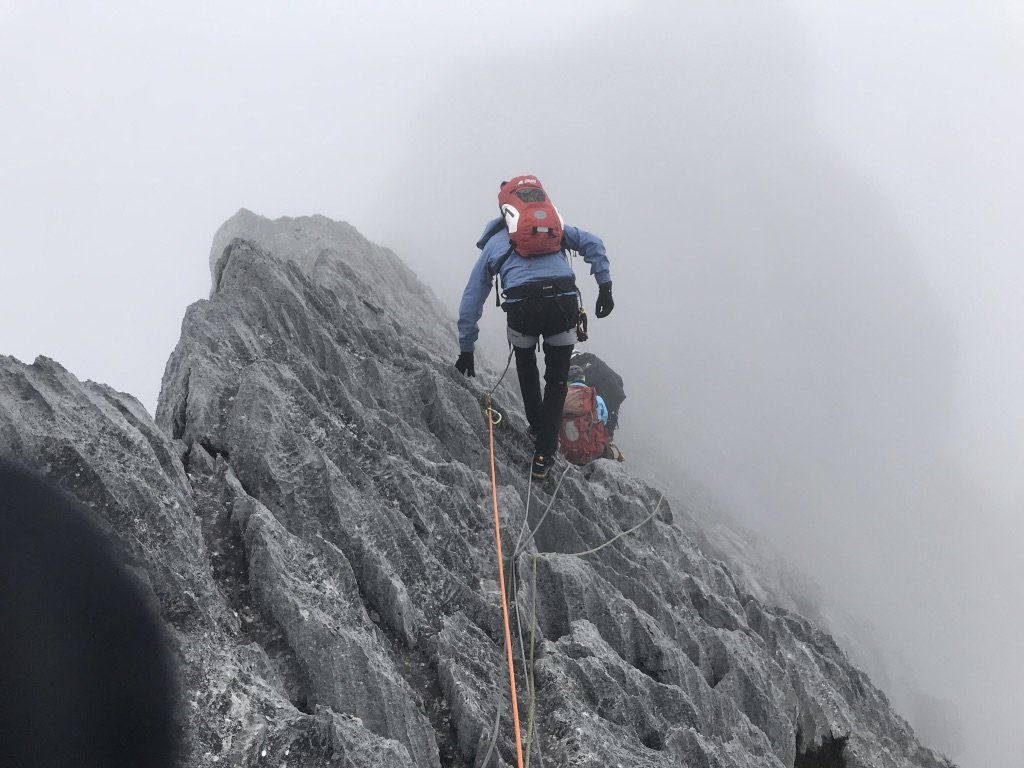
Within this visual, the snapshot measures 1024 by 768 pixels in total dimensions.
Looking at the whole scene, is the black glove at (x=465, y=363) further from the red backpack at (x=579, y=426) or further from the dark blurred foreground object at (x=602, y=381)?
the dark blurred foreground object at (x=602, y=381)

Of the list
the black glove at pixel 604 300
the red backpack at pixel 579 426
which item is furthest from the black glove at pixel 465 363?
the red backpack at pixel 579 426

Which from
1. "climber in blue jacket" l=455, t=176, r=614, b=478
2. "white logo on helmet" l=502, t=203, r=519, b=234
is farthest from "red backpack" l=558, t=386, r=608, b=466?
"white logo on helmet" l=502, t=203, r=519, b=234

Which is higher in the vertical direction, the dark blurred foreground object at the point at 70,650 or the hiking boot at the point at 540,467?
the hiking boot at the point at 540,467

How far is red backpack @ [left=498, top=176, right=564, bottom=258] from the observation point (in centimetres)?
1067

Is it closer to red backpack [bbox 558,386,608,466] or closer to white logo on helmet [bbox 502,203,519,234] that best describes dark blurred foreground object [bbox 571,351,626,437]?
red backpack [bbox 558,386,608,466]

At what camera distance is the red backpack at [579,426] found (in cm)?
1508

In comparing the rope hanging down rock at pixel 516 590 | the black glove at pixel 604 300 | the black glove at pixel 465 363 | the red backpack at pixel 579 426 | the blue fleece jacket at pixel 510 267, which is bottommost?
the rope hanging down rock at pixel 516 590

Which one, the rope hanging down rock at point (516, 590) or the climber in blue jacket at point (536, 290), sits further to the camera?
the climber in blue jacket at point (536, 290)

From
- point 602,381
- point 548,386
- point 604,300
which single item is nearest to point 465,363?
point 548,386

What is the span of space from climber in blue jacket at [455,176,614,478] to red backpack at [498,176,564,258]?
2 centimetres

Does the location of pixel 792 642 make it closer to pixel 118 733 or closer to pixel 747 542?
pixel 118 733

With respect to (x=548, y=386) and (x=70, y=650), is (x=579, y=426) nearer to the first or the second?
(x=548, y=386)

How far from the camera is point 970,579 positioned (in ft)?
216

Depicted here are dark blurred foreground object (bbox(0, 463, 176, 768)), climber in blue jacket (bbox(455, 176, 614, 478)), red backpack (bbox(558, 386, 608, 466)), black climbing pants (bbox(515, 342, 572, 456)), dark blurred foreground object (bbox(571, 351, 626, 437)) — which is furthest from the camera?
dark blurred foreground object (bbox(571, 351, 626, 437))
